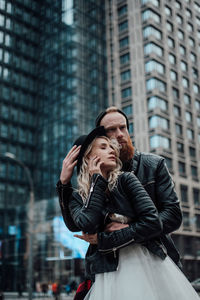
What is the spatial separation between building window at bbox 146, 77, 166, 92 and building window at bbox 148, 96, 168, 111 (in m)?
1.10

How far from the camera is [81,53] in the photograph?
4597cm

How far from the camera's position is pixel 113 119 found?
3.02 metres

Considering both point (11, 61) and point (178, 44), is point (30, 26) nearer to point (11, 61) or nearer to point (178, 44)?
point (11, 61)

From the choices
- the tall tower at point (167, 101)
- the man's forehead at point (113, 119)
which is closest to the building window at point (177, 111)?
the tall tower at point (167, 101)

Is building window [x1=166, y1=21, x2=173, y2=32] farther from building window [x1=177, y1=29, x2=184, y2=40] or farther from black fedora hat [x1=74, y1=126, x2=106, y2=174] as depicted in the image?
black fedora hat [x1=74, y1=126, x2=106, y2=174]

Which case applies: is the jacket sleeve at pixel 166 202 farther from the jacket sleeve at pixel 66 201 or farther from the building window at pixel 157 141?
the building window at pixel 157 141

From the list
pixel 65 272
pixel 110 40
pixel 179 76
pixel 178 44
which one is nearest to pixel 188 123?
Answer: pixel 179 76

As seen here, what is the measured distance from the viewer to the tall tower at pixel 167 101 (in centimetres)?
3806

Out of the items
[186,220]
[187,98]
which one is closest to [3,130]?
[187,98]

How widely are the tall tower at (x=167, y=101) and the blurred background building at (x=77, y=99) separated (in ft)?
0.38

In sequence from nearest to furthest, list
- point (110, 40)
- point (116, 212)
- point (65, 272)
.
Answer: point (116, 212) < point (65, 272) < point (110, 40)

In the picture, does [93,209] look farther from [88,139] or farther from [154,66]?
[154,66]

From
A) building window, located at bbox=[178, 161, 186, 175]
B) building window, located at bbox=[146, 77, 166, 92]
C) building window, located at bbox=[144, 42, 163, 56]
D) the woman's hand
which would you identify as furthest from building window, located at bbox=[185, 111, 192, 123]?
the woman's hand

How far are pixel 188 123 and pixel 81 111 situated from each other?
12714mm
